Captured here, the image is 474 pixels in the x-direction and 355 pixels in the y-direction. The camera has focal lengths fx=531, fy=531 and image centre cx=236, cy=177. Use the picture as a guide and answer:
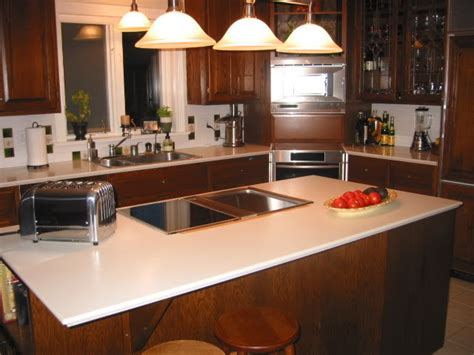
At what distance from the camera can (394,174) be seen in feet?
15.2

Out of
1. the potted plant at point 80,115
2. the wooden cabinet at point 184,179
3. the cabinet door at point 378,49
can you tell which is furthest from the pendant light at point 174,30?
the cabinet door at point 378,49

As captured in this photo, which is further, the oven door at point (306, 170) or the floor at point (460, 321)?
the oven door at point (306, 170)

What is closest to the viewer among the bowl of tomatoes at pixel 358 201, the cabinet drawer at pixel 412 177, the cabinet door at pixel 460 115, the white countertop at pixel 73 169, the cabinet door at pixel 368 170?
the bowl of tomatoes at pixel 358 201

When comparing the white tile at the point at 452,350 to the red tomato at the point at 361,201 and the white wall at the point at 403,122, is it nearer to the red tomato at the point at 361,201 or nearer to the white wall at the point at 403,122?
Answer: the red tomato at the point at 361,201

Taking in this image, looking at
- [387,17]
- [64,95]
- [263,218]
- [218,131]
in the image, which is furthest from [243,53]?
[263,218]

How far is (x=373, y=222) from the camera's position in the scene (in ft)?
8.54

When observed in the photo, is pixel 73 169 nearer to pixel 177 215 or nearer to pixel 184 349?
pixel 177 215

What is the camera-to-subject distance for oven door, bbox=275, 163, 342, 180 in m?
5.10

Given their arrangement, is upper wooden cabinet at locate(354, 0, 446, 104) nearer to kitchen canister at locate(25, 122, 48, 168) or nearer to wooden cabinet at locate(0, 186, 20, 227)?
kitchen canister at locate(25, 122, 48, 168)

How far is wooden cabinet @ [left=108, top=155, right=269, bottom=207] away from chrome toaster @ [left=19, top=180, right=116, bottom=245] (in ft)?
6.01

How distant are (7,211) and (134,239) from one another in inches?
67.6

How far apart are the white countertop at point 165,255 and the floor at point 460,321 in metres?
0.90

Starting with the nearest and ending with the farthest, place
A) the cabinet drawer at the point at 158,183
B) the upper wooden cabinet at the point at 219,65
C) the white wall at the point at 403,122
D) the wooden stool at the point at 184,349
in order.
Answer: the wooden stool at the point at 184,349
the cabinet drawer at the point at 158,183
the upper wooden cabinet at the point at 219,65
the white wall at the point at 403,122

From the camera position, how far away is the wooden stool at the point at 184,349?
1.99 m
